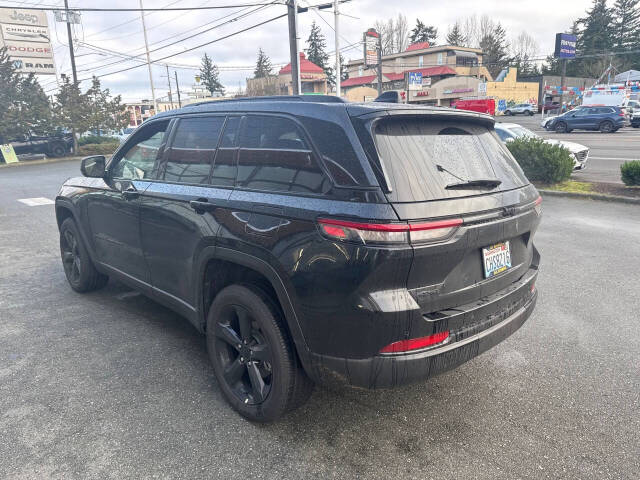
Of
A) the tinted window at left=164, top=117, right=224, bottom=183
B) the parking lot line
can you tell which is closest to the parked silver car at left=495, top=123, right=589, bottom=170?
the tinted window at left=164, top=117, right=224, bottom=183

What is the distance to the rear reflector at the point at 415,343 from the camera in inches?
84.0

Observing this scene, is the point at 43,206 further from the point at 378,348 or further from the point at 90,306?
the point at 378,348

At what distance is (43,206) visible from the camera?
10.8m

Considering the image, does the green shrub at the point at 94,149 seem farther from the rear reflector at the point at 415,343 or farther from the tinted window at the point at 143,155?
the rear reflector at the point at 415,343

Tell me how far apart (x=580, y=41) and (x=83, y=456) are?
91442 mm

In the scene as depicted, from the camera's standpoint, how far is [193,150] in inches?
123

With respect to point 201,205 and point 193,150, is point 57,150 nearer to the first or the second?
point 193,150

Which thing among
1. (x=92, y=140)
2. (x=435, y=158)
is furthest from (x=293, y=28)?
(x=92, y=140)

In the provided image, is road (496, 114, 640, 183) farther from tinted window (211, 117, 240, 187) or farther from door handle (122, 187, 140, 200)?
door handle (122, 187, 140, 200)

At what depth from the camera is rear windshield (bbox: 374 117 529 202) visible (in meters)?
2.17

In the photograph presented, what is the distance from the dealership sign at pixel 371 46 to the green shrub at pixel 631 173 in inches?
860

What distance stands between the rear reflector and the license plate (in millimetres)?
469

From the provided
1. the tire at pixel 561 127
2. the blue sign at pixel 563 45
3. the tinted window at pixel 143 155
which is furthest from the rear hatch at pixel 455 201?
the blue sign at pixel 563 45

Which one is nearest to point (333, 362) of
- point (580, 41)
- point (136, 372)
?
point (136, 372)
